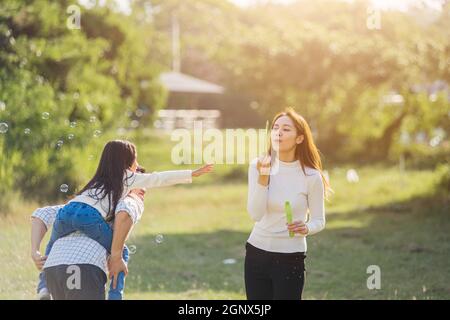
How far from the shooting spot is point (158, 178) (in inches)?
197

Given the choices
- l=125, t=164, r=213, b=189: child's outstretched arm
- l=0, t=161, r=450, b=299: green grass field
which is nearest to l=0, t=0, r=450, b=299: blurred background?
l=0, t=161, r=450, b=299: green grass field

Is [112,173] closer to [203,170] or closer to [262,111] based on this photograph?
[203,170]

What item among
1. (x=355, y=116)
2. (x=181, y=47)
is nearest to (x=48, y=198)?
(x=355, y=116)

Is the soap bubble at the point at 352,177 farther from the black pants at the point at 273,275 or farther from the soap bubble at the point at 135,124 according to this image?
the black pants at the point at 273,275

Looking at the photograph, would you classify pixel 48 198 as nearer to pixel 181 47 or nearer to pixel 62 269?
pixel 62 269

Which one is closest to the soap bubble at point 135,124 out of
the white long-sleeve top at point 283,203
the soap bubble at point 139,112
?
the soap bubble at point 139,112

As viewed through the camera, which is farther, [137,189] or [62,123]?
[62,123]

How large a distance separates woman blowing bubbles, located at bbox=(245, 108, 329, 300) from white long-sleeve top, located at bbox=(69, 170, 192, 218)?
19.4 inches

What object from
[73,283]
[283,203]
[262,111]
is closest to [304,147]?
[283,203]

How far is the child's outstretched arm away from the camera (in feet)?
16.1

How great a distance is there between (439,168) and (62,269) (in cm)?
1113

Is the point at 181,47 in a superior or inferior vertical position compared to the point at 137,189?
superior

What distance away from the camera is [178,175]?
507cm

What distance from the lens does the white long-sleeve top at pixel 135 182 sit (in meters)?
4.74
